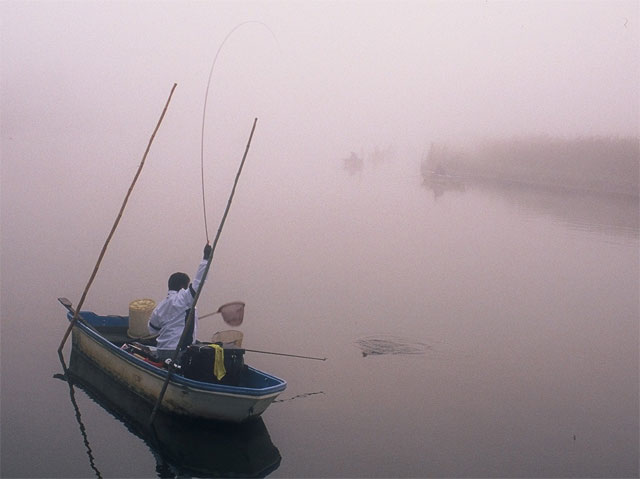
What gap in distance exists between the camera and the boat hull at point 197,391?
7203mm

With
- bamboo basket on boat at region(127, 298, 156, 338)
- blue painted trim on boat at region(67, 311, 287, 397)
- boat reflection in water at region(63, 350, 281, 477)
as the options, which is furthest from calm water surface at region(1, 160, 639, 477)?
bamboo basket on boat at region(127, 298, 156, 338)

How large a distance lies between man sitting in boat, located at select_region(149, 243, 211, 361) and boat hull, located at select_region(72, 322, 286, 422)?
383mm

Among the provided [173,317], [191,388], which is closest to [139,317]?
[173,317]

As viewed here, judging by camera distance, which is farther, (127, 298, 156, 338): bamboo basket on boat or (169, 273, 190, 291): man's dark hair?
(127, 298, 156, 338): bamboo basket on boat

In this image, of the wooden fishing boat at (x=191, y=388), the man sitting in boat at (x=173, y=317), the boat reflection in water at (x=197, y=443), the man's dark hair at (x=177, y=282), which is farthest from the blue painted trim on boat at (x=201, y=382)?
the man's dark hair at (x=177, y=282)

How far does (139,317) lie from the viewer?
9.80 meters

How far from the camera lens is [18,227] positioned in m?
20.6

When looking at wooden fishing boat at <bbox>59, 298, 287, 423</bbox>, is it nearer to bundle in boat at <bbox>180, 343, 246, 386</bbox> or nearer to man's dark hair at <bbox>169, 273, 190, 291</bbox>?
bundle in boat at <bbox>180, 343, 246, 386</bbox>

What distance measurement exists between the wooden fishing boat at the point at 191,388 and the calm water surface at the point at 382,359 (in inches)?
15.9

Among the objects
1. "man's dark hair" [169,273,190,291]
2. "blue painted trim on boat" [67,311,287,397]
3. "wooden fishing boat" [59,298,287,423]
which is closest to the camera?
A: "blue painted trim on boat" [67,311,287,397]

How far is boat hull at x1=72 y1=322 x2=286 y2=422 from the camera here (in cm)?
720

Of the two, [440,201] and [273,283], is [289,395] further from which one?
[440,201]

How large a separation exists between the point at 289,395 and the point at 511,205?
41.9 m

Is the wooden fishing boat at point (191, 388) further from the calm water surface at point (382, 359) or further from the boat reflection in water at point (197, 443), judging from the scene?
the calm water surface at point (382, 359)
